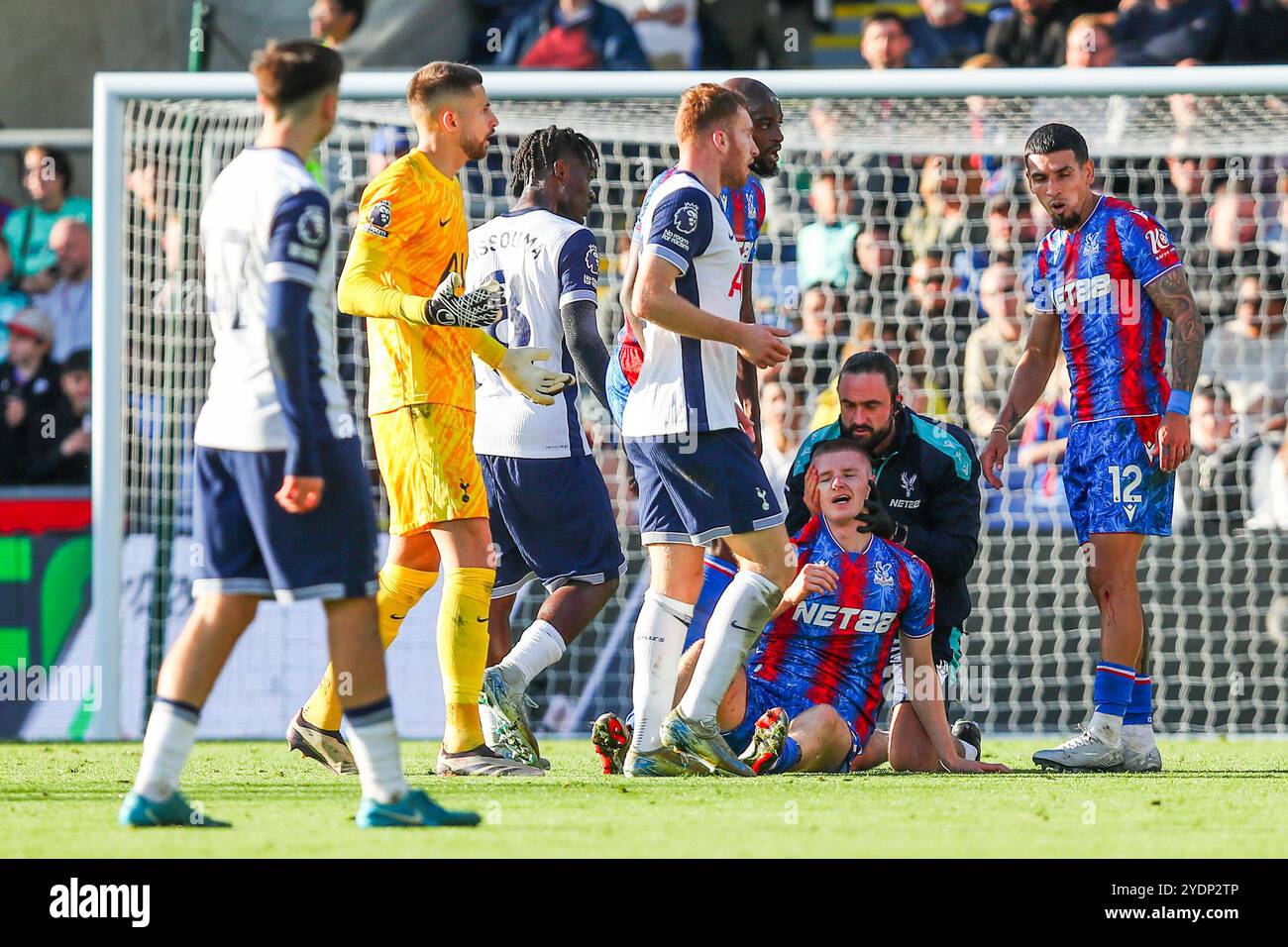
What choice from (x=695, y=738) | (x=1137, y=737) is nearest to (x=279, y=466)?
(x=695, y=738)

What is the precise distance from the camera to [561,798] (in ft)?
15.8

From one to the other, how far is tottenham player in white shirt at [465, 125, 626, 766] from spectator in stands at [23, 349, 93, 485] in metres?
3.74

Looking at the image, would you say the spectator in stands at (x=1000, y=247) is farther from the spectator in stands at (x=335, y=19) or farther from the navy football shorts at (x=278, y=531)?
the navy football shorts at (x=278, y=531)

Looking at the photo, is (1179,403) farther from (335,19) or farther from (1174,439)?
(335,19)

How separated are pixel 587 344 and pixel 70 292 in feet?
17.0

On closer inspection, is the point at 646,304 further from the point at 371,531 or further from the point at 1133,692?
the point at 1133,692

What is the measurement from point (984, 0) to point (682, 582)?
878 cm

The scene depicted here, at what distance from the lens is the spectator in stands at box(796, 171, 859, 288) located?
379 inches

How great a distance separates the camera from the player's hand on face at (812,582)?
5.54 m

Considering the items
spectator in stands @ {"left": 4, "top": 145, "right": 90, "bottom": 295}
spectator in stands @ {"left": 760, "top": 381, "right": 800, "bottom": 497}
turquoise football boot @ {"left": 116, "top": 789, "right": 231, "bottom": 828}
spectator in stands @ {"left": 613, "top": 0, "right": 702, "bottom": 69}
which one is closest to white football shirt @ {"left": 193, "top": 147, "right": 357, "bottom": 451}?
turquoise football boot @ {"left": 116, "top": 789, "right": 231, "bottom": 828}

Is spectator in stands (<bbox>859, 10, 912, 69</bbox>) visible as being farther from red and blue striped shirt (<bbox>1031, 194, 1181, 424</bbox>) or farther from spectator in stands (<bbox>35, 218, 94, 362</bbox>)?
spectator in stands (<bbox>35, 218, 94, 362</bbox>)

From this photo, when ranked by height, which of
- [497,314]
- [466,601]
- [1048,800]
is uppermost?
[497,314]
